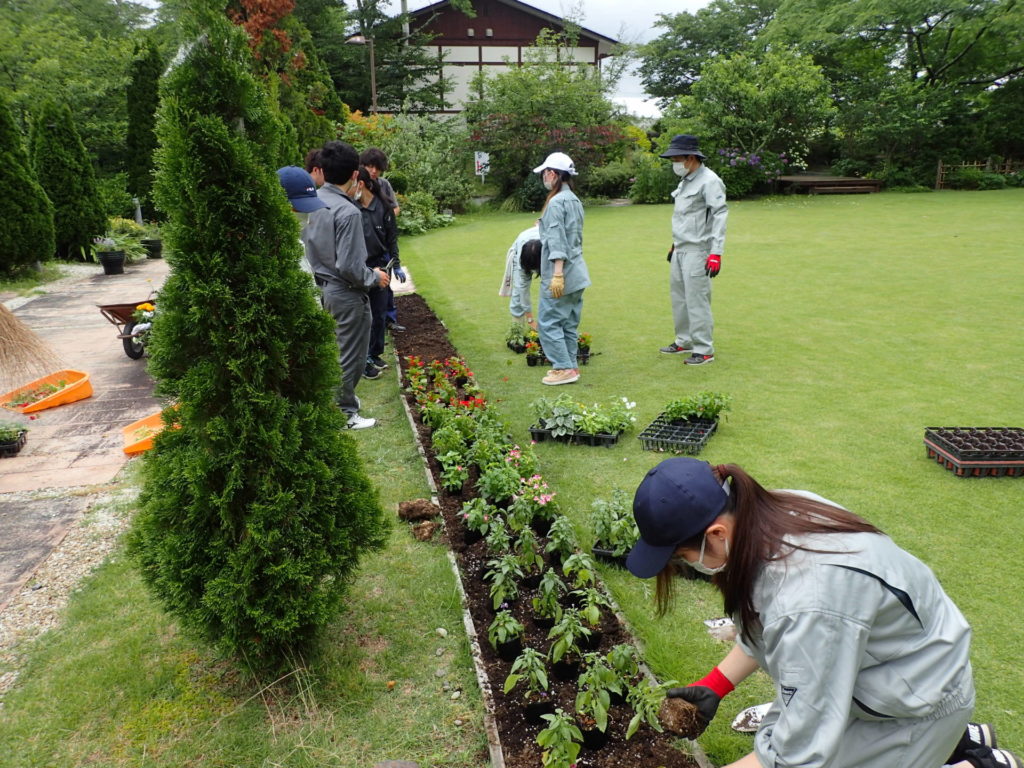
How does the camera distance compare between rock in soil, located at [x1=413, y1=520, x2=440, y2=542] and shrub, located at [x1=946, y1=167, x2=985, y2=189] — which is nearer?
rock in soil, located at [x1=413, y1=520, x2=440, y2=542]

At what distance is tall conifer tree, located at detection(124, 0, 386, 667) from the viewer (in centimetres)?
274

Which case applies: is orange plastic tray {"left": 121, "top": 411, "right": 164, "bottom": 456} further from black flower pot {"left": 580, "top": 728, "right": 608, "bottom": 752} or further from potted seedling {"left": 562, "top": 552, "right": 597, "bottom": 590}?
black flower pot {"left": 580, "top": 728, "right": 608, "bottom": 752}

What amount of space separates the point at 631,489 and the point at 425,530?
4.72 ft

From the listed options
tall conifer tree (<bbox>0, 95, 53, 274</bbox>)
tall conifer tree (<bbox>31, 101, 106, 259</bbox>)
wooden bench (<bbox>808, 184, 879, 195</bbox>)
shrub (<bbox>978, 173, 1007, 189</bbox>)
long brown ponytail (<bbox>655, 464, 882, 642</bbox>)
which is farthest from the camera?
wooden bench (<bbox>808, 184, 879, 195</bbox>)

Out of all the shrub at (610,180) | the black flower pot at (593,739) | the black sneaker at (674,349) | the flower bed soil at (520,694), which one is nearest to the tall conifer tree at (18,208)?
the black sneaker at (674,349)

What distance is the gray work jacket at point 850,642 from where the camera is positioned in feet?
5.90

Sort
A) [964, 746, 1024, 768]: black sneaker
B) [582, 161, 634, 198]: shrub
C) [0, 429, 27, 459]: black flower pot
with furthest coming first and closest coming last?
[582, 161, 634, 198]: shrub → [0, 429, 27, 459]: black flower pot → [964, 746, 1024, 768]: black sneaker

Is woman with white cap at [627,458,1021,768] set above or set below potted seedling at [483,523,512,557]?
above

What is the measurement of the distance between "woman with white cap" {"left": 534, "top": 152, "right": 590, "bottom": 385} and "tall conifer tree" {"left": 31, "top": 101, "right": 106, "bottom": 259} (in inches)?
514

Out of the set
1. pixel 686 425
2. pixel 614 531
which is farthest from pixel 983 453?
pixel 614 531

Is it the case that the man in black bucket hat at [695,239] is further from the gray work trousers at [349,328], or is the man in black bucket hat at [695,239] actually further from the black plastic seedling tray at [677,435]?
the gray work trousers at [349,328]

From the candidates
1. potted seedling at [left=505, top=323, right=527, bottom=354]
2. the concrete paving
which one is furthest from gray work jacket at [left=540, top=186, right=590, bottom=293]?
the concrete paving

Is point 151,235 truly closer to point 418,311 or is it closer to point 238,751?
point 418,311

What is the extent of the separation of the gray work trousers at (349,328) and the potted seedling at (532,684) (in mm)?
3399
